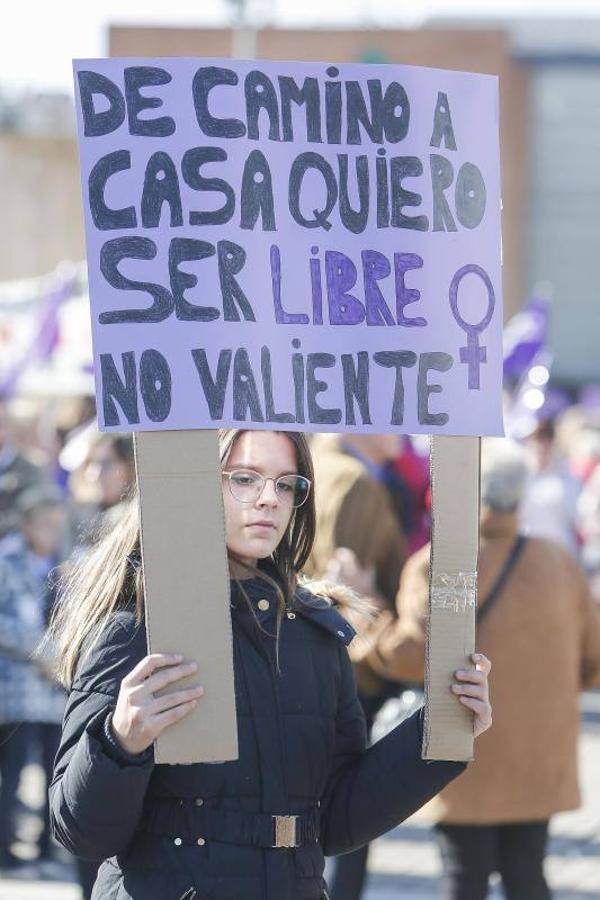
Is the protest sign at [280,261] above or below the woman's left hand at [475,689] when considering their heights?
above

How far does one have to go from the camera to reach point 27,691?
7.07m

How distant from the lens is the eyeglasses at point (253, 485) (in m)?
3.25

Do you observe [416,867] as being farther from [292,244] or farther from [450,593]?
[292,244]

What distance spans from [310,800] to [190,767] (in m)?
0.28

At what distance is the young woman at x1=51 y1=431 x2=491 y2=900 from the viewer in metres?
2.99

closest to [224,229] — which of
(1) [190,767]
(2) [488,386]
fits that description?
(2) [488,386]

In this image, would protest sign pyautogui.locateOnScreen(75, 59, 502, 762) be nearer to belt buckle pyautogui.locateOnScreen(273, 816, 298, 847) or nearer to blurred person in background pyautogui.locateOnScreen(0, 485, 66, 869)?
belt buckle pyautogui.locateOnScreen(273, 816, 298, 847)

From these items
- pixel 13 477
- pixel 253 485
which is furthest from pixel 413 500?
pixel 253 485

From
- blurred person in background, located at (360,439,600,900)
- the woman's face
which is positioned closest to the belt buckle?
the woman's face

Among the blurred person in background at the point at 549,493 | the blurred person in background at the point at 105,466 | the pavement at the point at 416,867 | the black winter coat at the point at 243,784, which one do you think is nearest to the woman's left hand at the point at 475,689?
the black winter coat at the point at 243,784

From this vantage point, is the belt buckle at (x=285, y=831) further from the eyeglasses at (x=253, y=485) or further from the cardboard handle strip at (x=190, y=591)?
the eyeglasses at (x=253, y=485)

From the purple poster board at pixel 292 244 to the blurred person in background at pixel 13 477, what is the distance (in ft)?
15.9

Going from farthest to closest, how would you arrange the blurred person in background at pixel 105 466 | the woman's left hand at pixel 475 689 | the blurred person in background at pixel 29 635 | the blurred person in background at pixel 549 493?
1. the blurred person in background at pixel 549 493
2. the blurred person in background at pixel 29 635
3. the blurred person in background at pixel 105 466
4. the woman's left hand at pixel 475 689

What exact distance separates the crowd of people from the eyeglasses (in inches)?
15.5
